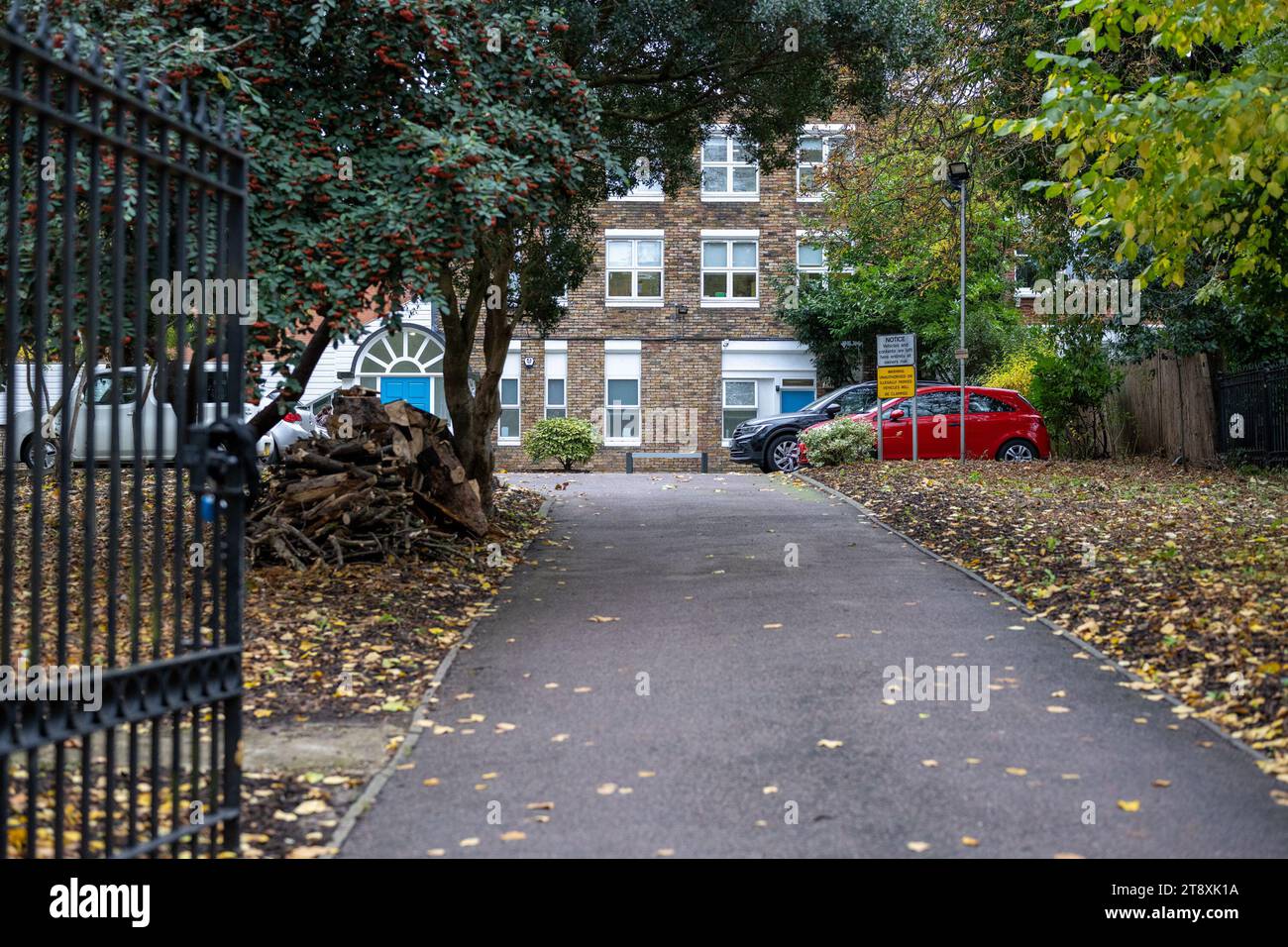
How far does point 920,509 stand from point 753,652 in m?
7.45

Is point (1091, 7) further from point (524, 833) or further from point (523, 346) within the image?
point (523, 346)

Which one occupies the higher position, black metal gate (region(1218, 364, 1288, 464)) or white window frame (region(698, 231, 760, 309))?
white window frame (region(698, 231, 760, 309))

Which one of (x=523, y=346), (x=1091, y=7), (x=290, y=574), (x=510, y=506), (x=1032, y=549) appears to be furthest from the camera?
(x=523, y=346)

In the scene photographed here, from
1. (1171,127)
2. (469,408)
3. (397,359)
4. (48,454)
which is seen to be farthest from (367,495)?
(397,359)

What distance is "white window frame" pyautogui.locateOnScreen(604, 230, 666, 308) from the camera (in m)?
36.9

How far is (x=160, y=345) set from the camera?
457 centimetres

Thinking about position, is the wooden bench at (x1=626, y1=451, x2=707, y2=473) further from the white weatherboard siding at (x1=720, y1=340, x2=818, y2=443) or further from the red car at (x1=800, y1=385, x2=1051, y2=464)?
the red car at (x1=800, y1=385, x2=1051, y2=464)

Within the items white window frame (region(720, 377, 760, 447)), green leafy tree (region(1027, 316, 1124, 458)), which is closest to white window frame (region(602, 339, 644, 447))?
white window frame (region(720, 377, 760, 447))

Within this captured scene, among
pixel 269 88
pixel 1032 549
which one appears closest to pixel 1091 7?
pixel 1032 549

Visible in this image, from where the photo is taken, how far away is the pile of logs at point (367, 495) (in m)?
11.8

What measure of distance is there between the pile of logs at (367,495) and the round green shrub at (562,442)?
17.9 metres

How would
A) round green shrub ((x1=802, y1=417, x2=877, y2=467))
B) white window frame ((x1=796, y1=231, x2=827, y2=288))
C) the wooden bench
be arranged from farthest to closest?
white window frame ((x1=796, y1=231, x2=827, y2=288)), the wooden bench, round green shrub ((x1=802, y1=417, x2=877, y2=467))

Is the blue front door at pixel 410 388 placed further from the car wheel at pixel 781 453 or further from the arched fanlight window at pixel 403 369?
the car wheel at pixel 781 453

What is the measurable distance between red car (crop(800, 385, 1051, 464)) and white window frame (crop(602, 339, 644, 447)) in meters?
12.9
